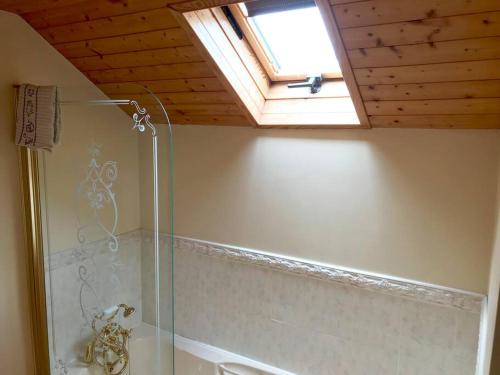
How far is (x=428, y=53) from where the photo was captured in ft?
4.37

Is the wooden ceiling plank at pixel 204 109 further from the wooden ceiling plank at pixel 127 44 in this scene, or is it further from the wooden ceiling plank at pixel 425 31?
the wooden ceiling plank at pixel 425 31

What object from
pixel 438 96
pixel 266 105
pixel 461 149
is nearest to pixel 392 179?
pixel 461 149

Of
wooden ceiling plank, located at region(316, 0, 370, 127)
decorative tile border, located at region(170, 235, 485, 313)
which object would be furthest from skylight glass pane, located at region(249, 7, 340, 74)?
decorative tile border, located at region(170, 235, 485, 313)

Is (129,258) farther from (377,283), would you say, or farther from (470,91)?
(470,91)

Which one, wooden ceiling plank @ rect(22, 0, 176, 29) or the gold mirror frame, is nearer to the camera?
wooden ceiling plank @ rect(22, 0, 176, 29)

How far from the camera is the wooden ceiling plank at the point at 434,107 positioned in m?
1.50

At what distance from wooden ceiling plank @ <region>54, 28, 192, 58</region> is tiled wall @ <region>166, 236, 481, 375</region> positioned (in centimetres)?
120

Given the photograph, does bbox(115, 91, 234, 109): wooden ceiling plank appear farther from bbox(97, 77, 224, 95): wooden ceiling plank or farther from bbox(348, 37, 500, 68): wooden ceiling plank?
bbox(348, 37, 500, 68): wooden ceiling plank

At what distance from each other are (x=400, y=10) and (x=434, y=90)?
0.42 meters

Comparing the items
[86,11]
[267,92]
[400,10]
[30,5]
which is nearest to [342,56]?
[400,10]

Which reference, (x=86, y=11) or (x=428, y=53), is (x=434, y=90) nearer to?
(x=428, y=53)

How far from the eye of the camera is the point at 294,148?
2076 mm

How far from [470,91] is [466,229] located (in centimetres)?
62

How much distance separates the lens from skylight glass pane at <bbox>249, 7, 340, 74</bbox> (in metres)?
1.81
